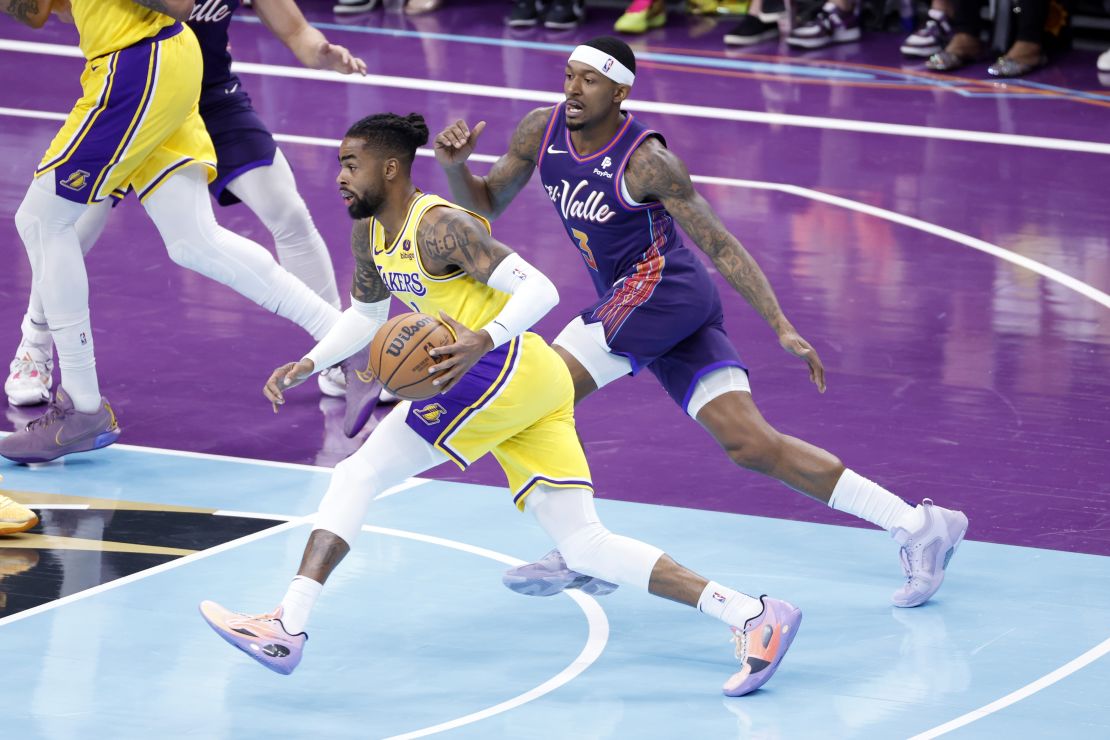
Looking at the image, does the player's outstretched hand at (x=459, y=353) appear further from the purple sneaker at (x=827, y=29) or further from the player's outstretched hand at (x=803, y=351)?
the purple sneaker at (x=827, y=29)

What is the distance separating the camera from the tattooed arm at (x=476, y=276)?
5.78 meters

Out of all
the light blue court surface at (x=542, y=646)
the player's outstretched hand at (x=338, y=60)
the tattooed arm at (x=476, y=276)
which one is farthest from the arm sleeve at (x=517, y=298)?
the player's outstretched hand at (x=338, y=60)

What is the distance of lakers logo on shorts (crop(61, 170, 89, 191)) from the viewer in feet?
25.8

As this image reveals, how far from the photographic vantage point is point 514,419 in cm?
612

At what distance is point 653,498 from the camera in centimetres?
784

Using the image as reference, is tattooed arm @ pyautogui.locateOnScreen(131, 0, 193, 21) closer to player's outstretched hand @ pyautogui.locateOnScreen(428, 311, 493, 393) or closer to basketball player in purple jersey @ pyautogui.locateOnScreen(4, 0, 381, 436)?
basketball player in purple jersey @ pyautogui.locateOnScreen(4, 0, 381, 436)

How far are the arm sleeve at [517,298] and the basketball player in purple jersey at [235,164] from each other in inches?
108

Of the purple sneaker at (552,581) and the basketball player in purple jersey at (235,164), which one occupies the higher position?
the basketball player in purple jersey at (235,164)

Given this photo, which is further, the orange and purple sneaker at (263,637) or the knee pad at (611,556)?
the knee pad at (611,556)

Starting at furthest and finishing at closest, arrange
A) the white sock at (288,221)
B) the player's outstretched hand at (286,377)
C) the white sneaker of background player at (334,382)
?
the white sneaker of background player at (334,382) < the white sock at (288,221) < the player's outstretched hand at (286,377)

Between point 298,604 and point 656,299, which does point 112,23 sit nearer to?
point 656,299

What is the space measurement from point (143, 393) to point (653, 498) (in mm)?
2694

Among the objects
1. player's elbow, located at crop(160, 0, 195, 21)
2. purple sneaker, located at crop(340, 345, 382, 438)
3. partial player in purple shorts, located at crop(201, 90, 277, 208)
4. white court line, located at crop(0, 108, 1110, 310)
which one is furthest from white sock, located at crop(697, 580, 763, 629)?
white court line, located at crop(0, 108, 1110, 310)

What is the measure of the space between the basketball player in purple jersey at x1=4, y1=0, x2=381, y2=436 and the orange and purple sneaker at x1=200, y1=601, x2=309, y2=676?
2.83 m
